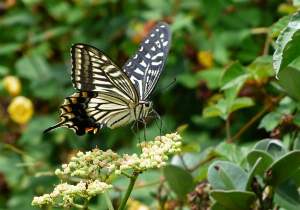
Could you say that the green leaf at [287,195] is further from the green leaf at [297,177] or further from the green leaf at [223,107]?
the green leaf at [223,107]

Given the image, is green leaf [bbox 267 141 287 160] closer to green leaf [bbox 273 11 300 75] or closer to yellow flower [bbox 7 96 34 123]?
green leaf [bbox 273 11 300 75]

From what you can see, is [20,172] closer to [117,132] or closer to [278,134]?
[117,132]

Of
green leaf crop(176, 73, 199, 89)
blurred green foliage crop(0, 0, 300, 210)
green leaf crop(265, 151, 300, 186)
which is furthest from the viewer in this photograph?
green leaf crop(176, 73, 199, 89)

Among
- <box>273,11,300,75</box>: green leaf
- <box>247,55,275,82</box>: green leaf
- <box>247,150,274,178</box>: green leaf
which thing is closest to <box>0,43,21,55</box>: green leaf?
<box>247,55,275,82</box>: green leaf

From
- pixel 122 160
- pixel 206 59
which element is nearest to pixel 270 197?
pixel 122 160

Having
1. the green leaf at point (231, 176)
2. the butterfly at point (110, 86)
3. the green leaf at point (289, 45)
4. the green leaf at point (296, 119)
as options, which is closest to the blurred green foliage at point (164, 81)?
the green leaf at point (296, 119)
